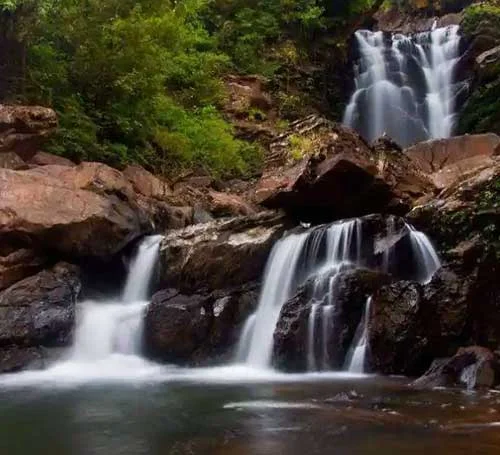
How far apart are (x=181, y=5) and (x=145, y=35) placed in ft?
15.5

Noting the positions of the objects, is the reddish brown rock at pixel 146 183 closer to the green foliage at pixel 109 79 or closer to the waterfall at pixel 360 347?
the green foliage at pixel 109 79

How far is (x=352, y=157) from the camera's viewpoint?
47.7 ft

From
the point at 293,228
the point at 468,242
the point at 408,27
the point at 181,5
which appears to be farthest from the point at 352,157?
the point at 408,27

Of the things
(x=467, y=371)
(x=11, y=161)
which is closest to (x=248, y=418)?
(x=467, y=371)

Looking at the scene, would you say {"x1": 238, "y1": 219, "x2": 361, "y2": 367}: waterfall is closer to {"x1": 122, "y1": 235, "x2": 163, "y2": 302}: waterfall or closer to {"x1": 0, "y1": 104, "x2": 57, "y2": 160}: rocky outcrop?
{"x1": 122, "y1": 235, "x2": 163, "y2": 302}: waterfall

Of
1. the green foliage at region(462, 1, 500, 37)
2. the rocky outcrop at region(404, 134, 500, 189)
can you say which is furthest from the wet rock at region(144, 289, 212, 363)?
the green foliage at region(462, 1, 500, 37)

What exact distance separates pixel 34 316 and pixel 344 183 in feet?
22.2

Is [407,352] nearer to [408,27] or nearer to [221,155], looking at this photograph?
[221,155]

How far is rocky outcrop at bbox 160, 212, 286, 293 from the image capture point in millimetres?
13781

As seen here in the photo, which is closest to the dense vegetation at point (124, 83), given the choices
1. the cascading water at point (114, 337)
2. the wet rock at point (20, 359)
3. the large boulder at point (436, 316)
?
the cascading water at point (114, 337)

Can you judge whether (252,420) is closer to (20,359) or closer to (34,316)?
(20,359)

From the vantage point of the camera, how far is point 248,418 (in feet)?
26.3

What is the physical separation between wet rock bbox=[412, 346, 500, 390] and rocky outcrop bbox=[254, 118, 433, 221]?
4.95 metres

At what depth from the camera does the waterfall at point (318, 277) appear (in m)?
12.0
